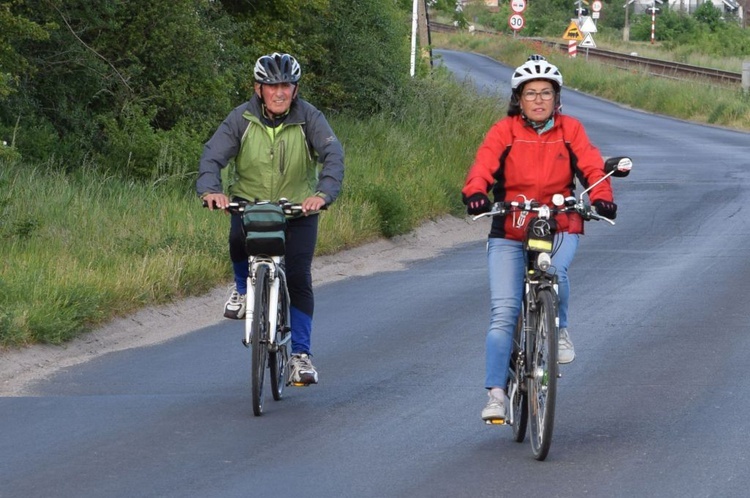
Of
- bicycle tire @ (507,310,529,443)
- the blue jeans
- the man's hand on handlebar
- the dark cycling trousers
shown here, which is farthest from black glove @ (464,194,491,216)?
the dark cycling trousers

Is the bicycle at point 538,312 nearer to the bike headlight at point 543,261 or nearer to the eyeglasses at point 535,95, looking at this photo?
the bike headlight at point 543,261

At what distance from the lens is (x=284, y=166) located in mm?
8562

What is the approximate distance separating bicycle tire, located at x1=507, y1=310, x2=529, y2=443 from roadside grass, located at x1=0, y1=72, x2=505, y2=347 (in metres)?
3.90

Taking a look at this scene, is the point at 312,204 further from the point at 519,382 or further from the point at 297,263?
the point at 519,382

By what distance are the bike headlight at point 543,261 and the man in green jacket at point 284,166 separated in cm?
160

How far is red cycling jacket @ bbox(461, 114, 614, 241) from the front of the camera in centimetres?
736

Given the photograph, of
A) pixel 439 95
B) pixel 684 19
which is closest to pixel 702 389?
pixel 439 95

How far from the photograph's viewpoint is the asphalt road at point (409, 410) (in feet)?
22.3

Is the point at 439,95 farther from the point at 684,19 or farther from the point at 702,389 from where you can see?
the point at 684,19

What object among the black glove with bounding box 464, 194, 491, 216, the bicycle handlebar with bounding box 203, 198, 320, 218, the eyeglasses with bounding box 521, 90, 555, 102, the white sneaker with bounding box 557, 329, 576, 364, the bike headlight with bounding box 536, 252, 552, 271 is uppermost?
the eyeglasses with bounding box 521, 90, 555, 102

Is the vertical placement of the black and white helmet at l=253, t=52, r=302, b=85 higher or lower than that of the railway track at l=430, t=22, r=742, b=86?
higher

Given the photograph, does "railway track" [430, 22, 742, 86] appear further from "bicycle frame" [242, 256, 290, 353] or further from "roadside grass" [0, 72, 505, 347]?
"bicycle frame" [242, 256, 290, 353]

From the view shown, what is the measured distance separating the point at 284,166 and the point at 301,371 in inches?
45.1

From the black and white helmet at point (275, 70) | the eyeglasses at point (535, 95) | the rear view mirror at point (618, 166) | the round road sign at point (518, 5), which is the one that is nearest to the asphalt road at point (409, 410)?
the rear view mirror at point (618, 166)
